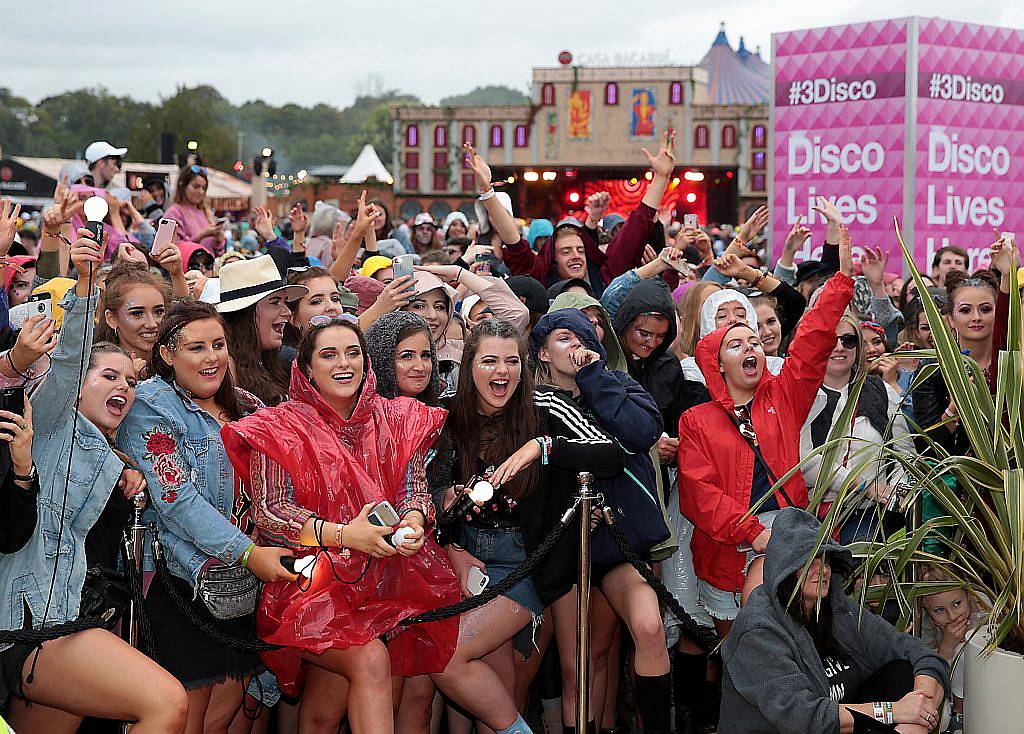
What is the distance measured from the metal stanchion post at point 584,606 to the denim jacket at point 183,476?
1334 mm

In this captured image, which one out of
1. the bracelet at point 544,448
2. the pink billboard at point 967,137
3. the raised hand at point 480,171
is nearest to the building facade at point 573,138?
the pink billboard at point 967,137

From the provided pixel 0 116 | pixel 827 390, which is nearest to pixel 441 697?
pixel 827 390

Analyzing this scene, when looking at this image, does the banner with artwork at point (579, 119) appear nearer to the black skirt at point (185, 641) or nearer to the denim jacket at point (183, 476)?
the denim jacket at point (183, 476)

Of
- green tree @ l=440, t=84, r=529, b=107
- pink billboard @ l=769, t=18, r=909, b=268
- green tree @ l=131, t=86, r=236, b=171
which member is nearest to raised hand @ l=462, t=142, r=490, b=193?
pink billboard @ l=769, t=18, r=909, b=268

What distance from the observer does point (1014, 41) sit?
36.3 ft

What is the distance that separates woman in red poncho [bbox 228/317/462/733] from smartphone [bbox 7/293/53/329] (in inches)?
30.3

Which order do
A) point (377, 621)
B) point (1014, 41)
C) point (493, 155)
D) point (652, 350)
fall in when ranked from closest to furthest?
point (377, 621), point (652, 350), point (1014, 41), point (493, 155)

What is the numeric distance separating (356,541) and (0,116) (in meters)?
91.7

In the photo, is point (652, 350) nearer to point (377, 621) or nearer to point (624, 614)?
point (624, 614)

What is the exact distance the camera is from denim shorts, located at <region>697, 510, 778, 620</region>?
4.98 metres

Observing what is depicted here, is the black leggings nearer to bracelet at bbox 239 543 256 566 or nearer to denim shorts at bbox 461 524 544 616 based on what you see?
denim shorts at bbox 461 524 544 616

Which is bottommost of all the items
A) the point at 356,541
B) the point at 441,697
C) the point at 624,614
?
the point at 441,697

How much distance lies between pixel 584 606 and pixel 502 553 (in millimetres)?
392

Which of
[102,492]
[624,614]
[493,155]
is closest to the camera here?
[102,492]
